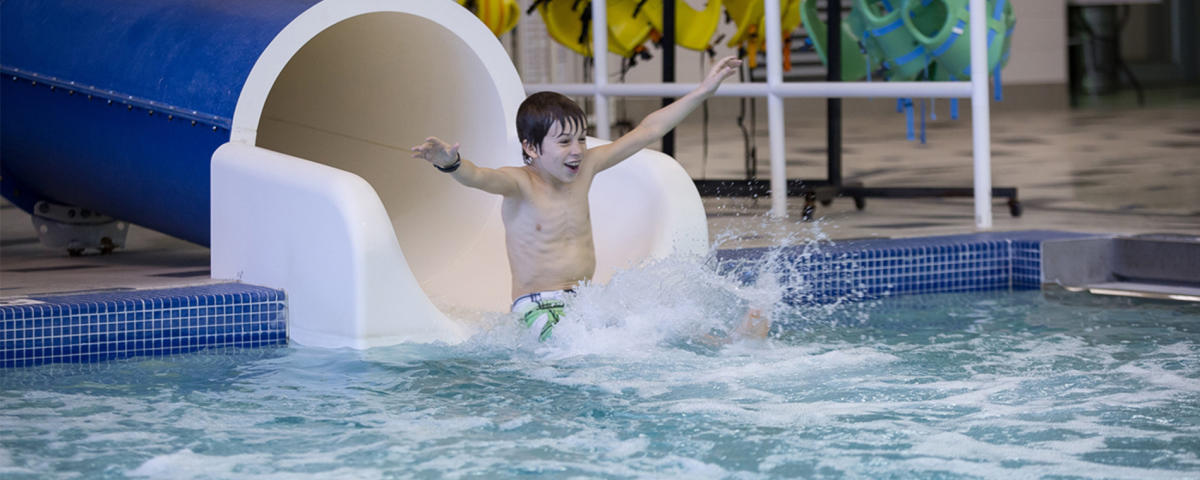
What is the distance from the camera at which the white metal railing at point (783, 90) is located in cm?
553

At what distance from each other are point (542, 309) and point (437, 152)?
2.04 feet

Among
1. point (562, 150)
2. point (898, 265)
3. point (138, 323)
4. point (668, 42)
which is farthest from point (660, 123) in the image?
point (668, 42)

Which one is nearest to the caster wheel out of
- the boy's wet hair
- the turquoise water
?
the turquoise water

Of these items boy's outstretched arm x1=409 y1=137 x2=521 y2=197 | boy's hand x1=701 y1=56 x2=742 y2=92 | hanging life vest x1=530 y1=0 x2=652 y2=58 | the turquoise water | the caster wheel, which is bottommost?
the turquoise water

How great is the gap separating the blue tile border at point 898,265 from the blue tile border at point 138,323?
1.42 meters

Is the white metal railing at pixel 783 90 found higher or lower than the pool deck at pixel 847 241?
higher

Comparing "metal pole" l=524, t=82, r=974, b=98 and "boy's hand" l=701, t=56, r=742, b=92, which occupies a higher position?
"metal pole" l=524, t=82, r=974, b=98

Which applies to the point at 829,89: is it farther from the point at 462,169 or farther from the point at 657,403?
the point at 657,403

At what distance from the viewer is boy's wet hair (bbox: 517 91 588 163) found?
3904 mm

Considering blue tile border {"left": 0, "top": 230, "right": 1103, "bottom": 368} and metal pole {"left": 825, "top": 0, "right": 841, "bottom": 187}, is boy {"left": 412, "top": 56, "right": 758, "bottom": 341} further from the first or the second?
A: metal pole {"left": 825, "top": 0, "right": 841, "bottom": 187}

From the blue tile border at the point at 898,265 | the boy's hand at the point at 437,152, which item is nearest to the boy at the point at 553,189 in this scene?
the boy's hand at the point at 437,152

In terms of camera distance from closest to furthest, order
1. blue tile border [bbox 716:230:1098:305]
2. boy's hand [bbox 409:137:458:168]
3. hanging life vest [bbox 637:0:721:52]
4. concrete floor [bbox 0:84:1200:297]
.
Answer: boy's hand [bbox 409:137:458:168], blue tile border [bbox 716:230:1098:305], concrete floor [bbox 0:84:1200:297], hanging life vest [bbox 637:0:721:52]

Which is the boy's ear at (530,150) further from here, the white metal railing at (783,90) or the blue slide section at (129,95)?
the white metal railing at (783,90)

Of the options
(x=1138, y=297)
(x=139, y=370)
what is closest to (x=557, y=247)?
(x=139, y=370)
